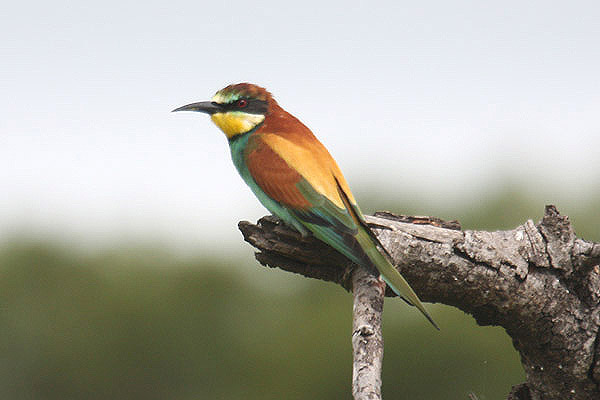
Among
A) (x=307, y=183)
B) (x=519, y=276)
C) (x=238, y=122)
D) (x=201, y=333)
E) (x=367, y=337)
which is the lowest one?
(x=367, y=337)

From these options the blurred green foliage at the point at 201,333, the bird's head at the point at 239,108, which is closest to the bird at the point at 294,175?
the bird's head at the point at 239,108

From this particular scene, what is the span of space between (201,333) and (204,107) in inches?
329

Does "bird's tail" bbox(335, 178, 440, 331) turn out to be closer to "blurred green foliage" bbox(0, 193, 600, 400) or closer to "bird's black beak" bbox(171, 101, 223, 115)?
"bird's black beak" bbox(171, 101, 223, 115)

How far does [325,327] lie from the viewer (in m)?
10.5

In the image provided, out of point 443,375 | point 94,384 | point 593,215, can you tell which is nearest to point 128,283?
point 94,384

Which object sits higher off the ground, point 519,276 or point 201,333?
point 201,333

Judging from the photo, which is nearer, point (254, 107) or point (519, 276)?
point (519, 276)

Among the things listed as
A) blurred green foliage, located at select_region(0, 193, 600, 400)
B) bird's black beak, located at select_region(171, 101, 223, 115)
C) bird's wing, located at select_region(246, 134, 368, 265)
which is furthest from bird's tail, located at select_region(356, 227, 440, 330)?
blurred green foliage, located at select_region(0, 193, 600, 400)

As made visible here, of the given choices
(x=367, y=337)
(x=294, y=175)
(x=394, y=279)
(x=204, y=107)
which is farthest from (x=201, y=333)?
(x=367, y=337)

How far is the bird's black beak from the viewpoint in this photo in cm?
430

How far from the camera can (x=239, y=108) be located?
418 centimetres

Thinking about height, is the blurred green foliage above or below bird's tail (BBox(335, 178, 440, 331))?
above

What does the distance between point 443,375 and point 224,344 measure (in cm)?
380

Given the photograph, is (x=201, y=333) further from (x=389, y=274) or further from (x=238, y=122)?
(x=389, y=274)
